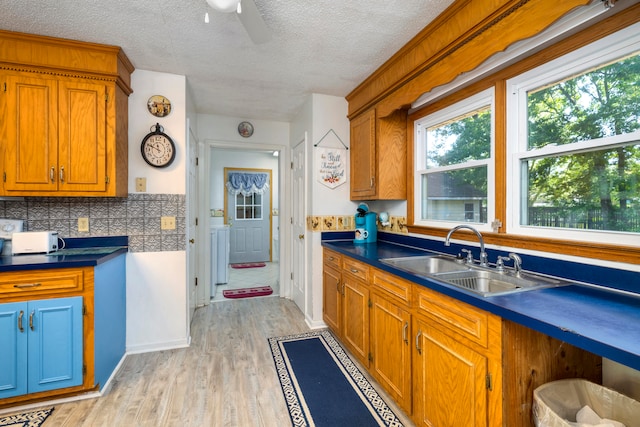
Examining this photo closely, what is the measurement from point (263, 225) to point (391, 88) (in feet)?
16.6

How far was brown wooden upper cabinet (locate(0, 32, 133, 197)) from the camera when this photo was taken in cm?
208

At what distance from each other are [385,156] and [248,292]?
284 centimetres

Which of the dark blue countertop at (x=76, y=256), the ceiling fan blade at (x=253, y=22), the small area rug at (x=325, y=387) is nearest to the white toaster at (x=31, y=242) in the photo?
the dark blue countertop at (x=76, y=256)

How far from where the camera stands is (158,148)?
2.59 m

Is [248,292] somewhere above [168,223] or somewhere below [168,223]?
below

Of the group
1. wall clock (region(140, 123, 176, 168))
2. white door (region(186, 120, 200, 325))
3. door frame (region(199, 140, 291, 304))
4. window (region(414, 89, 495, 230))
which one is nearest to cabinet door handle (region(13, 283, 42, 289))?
wall clock (region(140, 123, 176, 168))

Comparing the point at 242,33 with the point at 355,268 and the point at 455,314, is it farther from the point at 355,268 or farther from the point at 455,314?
the point at 455,314

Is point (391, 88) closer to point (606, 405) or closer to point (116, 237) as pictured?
point (606, 405)

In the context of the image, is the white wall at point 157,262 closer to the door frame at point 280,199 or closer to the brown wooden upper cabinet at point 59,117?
the brown wooden upper cabinet at point 59,117

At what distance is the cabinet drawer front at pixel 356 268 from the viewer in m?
2.21

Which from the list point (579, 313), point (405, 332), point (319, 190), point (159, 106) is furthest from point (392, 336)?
point (159, 106)

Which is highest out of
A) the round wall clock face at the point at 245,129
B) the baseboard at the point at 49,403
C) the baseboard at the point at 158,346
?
the round wall clock face at the point at 245,129

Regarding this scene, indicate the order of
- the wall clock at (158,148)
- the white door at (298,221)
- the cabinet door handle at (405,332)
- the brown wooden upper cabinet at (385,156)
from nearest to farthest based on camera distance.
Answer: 1. the cabinet door handle at (405,332)
2. the wall clock at (158,148)
3. the brown wooden upper cabinet at (385,156)
4. the white door at (298,221)

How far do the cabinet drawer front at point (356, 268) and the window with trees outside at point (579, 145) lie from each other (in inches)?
38.4
